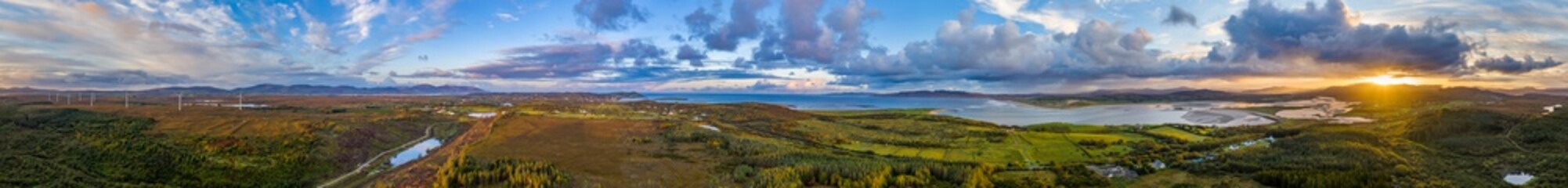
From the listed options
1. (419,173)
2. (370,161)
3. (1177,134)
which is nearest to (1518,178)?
(1177,134)

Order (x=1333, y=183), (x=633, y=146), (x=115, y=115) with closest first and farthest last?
(x=1333, y=183) < (x=633, y=146) < (x=115, y=115)

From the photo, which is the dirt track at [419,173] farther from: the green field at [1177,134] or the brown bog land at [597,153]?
the green field at [1177,134]

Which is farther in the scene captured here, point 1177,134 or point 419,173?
point 1177,134

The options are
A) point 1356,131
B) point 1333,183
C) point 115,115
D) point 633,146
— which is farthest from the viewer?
point 115,115

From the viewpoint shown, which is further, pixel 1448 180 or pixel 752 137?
pixel 752 137

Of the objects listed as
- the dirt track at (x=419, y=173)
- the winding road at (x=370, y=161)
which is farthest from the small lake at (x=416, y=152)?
the dirt track at (x=419, y=173)

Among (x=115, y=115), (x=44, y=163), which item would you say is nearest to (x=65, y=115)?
(x=115, y=115)

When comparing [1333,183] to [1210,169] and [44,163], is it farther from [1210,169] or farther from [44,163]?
[44,163]

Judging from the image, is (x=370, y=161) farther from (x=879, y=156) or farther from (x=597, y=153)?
(x=879, y=156)
